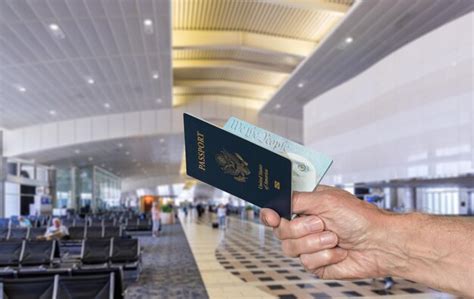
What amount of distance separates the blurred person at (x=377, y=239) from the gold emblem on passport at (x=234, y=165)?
0.17m

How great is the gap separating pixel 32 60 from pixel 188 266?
993 cm

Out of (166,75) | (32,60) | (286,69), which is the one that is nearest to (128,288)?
(32,60)

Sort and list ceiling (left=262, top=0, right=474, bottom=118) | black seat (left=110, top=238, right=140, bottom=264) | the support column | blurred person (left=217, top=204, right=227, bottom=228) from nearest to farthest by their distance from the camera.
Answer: black seat (left=110, top=238, right=140, bottom=264) → ceiling (left=262, top=0, right=474, bottom=118) → the support column → blurred person (left=217, top=204, right=227, bottom=228)

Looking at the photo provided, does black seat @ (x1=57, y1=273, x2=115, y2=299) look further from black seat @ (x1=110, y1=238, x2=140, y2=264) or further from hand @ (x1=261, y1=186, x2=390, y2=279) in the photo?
hand @ (x1=261, y1=186, x2=390, y2=279)

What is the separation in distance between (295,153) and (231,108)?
89.3 feet

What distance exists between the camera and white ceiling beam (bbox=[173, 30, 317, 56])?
17.8 m

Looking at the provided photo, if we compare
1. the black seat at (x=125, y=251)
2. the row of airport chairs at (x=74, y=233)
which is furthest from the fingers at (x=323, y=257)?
the row of airport chairs at (x=74, y=233)

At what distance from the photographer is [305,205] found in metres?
1.39

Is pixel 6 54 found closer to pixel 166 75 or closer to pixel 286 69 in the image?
pixel 166 75

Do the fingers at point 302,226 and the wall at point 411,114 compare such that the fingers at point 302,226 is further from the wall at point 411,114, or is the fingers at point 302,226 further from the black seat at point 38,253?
the black seat at point 38,253

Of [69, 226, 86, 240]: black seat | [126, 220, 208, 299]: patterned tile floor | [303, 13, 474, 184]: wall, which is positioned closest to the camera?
[303, 13, 474, 184]: wall

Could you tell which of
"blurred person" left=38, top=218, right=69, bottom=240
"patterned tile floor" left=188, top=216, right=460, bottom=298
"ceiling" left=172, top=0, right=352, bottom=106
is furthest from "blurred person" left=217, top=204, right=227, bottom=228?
"blurred person" left=38, top=218, right=69, bottom=240

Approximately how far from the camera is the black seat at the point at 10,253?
29.7 ft

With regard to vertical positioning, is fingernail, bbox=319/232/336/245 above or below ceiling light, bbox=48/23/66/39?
below
